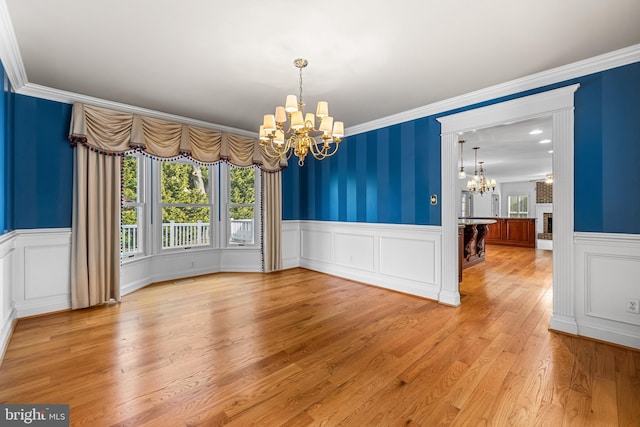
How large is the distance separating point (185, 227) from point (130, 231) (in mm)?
870

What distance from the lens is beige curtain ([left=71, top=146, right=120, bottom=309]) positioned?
142 inches

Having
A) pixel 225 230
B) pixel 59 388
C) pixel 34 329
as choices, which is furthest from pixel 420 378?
pixel 225 230

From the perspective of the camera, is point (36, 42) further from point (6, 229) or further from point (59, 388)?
point (59, 388)

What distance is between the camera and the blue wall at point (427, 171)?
267cm

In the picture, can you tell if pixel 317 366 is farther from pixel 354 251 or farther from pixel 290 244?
pixel 290 244

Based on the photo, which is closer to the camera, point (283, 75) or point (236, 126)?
point (283, 75)

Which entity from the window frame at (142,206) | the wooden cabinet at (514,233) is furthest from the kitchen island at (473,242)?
the window frame at (142,206)

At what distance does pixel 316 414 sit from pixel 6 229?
11.0 feet

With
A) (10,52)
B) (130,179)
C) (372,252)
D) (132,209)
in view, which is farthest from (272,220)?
(10,52)

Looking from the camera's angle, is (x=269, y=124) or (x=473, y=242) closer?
(x=269, y=124)

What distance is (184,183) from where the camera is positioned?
518 centimetres

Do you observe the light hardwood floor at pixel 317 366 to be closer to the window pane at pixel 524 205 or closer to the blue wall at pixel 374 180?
the blue wall at pixel 374 180

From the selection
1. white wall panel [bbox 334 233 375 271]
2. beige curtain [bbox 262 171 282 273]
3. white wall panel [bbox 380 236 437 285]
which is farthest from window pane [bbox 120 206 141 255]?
white wall panel [bbox 380 236 437 285]

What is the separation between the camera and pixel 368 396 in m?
1.96
